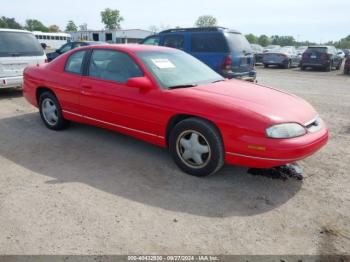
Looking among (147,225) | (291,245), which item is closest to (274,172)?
(291,245)

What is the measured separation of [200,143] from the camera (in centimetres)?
402

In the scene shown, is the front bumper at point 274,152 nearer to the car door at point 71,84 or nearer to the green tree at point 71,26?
the car door at point 71,84

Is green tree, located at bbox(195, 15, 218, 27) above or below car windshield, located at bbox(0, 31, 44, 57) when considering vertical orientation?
above

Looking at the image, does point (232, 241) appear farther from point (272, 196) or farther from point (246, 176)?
point (246, 176)

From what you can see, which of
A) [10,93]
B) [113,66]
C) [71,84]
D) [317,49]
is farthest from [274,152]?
[317,49]

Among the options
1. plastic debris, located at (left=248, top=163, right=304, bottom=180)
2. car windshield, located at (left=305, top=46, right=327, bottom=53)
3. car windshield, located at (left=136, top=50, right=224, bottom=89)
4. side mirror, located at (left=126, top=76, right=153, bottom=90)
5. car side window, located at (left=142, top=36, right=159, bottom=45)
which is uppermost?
car side window, located at (left=142, top=36, right=159, bottom=45)

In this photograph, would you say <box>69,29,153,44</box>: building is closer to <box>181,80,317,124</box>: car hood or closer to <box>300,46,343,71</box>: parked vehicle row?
<box>300,46,343,71</box>: parked vehicle row

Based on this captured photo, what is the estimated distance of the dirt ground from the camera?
2.86 m

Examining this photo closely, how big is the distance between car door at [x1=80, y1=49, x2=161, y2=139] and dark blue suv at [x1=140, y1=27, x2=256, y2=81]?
4534 mm

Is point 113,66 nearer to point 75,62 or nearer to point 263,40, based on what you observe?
point 75,62

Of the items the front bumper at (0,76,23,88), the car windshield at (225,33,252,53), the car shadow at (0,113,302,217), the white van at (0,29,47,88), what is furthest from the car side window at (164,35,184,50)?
the car shadow at (0,113,302,217)

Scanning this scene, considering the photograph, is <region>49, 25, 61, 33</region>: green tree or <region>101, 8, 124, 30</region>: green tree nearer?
<region>101, 8, 124, 30</region>: green tree

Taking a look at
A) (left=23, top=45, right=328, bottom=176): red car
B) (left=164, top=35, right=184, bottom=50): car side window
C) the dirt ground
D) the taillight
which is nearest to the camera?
the dirt ground

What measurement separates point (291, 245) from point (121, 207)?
162cm
